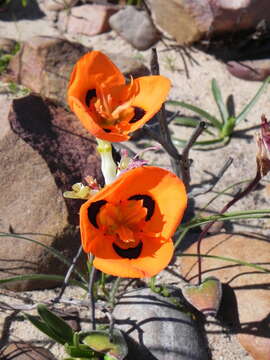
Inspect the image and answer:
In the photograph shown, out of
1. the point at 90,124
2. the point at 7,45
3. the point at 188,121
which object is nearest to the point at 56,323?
the point at 90,124

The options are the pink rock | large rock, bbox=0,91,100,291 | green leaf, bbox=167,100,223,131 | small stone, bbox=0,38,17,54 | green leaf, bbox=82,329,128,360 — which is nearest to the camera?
green leaf, bbox=82,329,128,360

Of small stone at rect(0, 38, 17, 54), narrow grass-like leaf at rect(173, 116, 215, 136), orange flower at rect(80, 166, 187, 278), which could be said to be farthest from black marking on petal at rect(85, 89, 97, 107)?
small stone at rect(0, 38, 17, 54)

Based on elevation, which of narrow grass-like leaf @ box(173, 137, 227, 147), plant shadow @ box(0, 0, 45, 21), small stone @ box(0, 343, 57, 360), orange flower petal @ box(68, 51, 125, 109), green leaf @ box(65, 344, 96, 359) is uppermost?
orange flower petal @ box(68, 51, 125, 109)

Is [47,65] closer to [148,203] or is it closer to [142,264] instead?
[148,203]

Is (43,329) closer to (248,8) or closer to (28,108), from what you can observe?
(28,108)

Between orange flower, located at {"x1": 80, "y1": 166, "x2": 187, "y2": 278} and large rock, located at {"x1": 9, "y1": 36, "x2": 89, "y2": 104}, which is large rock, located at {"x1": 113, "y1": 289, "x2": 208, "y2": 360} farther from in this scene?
large rock, located at {"x1": 9, "y1": 36, "x2": 89, "y2": 104}

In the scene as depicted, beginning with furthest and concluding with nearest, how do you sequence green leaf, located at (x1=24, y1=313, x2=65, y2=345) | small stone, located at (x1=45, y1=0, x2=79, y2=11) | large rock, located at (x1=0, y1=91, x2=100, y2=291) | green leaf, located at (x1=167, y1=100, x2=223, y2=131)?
small stone, located at (x1=45, y1=0, x2=79, y2=11) < green leaf, located at (x1=167, y1=100, x2=223, y2=131) < large rock, located at (x1=0, y1=91, x2=100, y2=291) < green leaf, located at (x1=24, y1=313, x2=65, y2=345)

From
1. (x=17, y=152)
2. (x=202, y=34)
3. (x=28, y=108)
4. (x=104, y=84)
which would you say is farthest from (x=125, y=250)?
(x=202, y=34)

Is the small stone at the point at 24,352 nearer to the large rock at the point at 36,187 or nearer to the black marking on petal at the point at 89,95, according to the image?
the large rock at the point at 36,187
